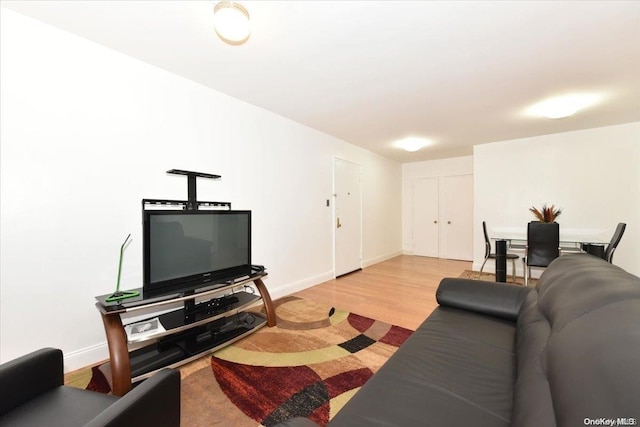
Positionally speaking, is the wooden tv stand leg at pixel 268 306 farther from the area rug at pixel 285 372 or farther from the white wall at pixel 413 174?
the white wall at pixel 413 174

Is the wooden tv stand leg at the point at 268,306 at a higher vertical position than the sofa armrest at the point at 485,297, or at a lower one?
lower

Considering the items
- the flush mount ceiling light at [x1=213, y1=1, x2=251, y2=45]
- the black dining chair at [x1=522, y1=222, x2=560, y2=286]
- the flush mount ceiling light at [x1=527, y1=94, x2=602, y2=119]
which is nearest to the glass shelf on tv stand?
the flush mount ceiling light at [x1=213, y1=1, x2=251, y2=45]

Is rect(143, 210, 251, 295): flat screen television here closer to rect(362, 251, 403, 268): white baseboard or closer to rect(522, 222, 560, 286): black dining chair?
rect(362, 251, 403, 268): white baseboard

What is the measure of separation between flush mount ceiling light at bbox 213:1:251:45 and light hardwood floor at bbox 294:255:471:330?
114 inches

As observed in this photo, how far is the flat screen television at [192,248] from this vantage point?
2.04 m

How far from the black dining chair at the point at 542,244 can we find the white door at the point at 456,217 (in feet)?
7.32

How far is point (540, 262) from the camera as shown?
3.84 metres

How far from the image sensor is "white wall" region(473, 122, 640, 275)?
405 centimetres

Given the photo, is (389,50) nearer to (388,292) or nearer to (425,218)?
(388,292)

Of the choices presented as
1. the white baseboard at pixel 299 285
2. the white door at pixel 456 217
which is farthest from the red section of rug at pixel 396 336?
the white door at pixel 456 217

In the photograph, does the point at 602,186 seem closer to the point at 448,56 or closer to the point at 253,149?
the point at 448,56

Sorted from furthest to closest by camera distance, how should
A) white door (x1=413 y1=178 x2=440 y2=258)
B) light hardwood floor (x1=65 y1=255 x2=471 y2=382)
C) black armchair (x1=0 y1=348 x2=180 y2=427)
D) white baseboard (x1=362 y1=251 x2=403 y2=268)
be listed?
white door (x1=413 y1=178 x2=440 y2=258) → white baseboard (x1=362 y1=251 x2=403 y2=268) → light hardwood floor (x1=65 y1=255 x2=471 y2=382) → black armchair (x1=0 y1=348 x2=180 y2=427)

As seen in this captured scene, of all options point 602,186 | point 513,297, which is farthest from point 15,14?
point 602,186

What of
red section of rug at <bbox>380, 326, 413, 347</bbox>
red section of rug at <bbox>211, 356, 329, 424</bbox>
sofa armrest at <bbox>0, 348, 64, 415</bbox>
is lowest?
red section of rug at <bbox>211, 356, 329, 424</bbox>
